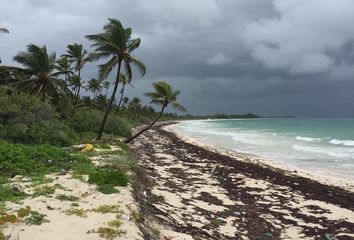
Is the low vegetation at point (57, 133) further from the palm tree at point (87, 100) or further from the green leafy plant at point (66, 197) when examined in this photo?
the palm tree at point (87, 100)

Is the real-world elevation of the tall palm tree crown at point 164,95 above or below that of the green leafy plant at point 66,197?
above

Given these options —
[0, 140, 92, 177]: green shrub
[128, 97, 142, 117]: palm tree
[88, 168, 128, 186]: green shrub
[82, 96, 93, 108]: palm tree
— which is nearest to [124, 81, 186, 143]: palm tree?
[0, 140, 92, 177]: green shrub

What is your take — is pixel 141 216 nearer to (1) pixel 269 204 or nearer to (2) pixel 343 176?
(1) pixel 269 204

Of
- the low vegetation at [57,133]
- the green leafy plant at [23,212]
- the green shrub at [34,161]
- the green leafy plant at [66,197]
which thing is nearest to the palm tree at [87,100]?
the low vegetation at [57,133]

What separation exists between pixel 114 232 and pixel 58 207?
2053 millimetres

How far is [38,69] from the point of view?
2761cm

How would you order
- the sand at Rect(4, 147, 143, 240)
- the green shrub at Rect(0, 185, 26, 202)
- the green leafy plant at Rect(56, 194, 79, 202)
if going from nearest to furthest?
the sand at Rect(4, 147, 143, 240), the green shrub at Rect(0, 185, 26, 202), the green leafy plant at Rect(56, 194, 79, 202)

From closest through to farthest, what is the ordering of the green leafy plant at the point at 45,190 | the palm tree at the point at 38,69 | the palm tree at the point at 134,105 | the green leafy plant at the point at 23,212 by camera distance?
the green leafy plant at the point at 23,212 < the green leafy plant at the point at 45,190 < the palm tree at the point at 38,69 < the palm tree at the point at 134,105

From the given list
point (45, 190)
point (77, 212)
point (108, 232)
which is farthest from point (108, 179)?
point (108, 232)

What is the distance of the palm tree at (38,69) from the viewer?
27406 millimetres

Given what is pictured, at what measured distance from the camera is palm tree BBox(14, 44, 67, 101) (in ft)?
89.9

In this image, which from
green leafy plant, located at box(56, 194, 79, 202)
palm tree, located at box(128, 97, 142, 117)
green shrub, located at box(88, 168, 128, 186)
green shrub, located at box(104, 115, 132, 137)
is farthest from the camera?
palm tree, located at box(128, 97, 142, 117)

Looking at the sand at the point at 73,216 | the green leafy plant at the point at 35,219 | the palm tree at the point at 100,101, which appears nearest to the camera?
the sand at the point at 73,216

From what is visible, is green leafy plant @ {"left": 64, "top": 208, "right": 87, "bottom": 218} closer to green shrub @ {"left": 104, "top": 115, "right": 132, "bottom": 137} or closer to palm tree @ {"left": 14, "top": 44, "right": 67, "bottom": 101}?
palm tree @ {"left": 14, "top": 44, "right": 67, "bottom": 101}
